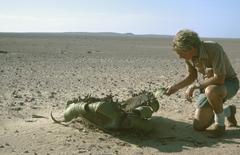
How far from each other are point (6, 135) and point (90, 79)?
667cm

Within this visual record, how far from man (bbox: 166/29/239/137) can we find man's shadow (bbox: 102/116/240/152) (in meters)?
0.14

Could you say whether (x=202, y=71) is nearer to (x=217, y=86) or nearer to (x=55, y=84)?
(x=217, y=86)

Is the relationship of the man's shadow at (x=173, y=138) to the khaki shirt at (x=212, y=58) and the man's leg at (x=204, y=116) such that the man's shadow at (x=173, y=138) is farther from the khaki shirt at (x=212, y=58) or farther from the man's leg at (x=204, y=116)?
the khaki shirt at (x=212, y=58)

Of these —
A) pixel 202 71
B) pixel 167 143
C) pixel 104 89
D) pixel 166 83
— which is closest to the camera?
pixel 167 143

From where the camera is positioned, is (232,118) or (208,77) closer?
(208,77)

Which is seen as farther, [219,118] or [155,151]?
[219,118]

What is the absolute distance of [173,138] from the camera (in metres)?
Answer: 5.90

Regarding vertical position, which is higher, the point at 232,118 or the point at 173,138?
the point at 232,118

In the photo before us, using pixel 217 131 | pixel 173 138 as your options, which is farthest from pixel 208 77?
pixel 173 138

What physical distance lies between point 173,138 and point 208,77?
34.0 inches

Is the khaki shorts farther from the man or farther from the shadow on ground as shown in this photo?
the shadow on ground

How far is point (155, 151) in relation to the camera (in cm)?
538

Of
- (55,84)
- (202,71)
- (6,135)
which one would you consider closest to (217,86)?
(202,71)

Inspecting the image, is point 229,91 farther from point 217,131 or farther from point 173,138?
point 173,138
